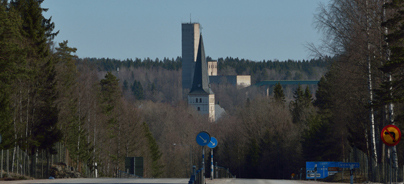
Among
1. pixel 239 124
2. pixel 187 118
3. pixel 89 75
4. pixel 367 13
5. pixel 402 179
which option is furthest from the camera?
pixel 187 118

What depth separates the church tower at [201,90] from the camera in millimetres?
149988

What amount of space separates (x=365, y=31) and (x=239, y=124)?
201 feet

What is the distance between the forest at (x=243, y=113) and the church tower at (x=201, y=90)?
44.7 metres

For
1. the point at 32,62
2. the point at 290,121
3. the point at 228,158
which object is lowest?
the point at 228,158

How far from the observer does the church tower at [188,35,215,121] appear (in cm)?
14999

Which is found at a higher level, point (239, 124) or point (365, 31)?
point (365, 31)

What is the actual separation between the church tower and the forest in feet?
147

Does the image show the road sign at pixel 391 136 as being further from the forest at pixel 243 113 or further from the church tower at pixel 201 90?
the church tower at pixel 201 90

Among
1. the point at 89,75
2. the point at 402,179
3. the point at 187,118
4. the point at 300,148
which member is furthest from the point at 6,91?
the point at 187,118

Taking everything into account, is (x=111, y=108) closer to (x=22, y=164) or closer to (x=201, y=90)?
(x=22, y=164)

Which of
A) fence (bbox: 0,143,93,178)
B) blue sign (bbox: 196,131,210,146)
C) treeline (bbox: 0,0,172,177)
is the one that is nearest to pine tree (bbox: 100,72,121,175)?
treeline (bbox: 0,0,172,177)

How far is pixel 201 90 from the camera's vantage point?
162750mm

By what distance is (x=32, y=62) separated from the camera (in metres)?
37.2

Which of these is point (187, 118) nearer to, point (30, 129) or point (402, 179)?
point (30, 129)
